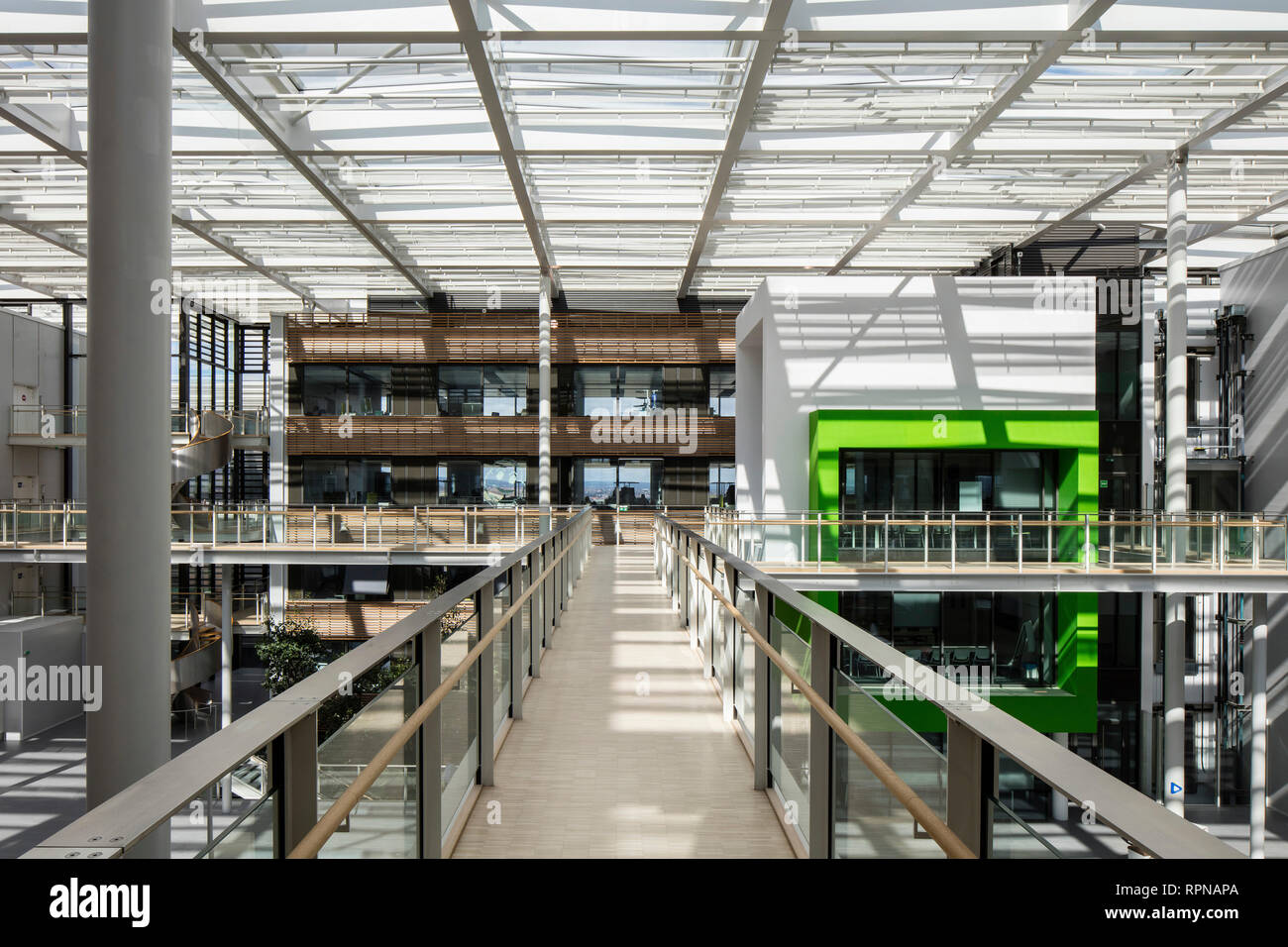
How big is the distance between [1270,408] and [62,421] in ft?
104

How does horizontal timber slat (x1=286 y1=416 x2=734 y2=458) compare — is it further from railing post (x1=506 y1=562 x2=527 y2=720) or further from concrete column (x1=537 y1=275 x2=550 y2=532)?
railing post (x1=506 y1=562 x2=527 y2=720)

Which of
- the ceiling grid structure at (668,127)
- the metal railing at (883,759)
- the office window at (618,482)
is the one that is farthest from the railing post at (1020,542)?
the office window at (618,482)

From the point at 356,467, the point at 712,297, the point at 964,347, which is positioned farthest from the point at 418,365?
the point at 964,347

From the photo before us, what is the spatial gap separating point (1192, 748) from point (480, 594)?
20.1 metres

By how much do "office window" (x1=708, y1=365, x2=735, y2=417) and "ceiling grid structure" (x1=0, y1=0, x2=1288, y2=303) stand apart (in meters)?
5.14

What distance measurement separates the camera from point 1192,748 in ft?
62.5

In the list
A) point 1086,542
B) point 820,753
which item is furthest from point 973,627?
point 820,753

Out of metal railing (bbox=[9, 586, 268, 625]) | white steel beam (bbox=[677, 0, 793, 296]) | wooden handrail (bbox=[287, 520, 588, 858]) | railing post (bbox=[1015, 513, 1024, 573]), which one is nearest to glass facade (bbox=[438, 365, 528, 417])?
metal railing (bbox=[9, 586, 268, 625])

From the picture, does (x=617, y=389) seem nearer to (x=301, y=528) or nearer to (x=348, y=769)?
(x=301, y=528)

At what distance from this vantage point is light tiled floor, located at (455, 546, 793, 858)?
375 centimetres

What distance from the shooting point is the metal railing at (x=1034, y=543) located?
13898 mm

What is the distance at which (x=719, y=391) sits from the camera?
90.3 feet

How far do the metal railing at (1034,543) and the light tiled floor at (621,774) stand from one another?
21.9ft

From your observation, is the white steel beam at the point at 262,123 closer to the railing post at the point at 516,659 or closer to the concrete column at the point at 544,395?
the concrete column at the point at 544,395
